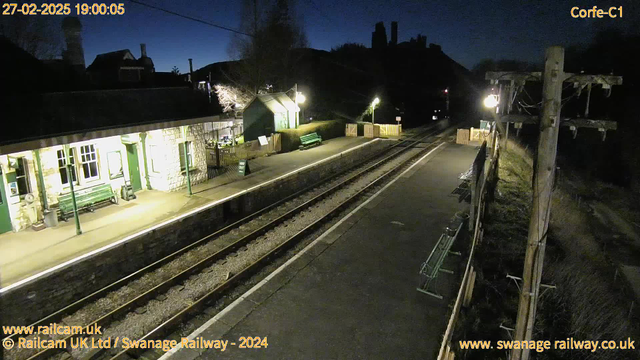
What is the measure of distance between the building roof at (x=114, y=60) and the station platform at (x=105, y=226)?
9.27m

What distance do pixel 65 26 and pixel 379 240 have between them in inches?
630

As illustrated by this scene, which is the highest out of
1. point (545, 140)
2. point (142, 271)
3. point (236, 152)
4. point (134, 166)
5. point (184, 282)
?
point (545, 140)

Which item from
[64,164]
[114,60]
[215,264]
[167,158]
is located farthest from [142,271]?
[114,60]

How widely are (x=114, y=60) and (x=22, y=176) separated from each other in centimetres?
1411

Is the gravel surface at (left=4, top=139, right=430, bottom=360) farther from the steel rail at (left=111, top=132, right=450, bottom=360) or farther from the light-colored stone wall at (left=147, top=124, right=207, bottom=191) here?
the light-colored stone wall at (left=147, top=124, right=207, bottom=191)

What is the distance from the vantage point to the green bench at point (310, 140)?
25406mm

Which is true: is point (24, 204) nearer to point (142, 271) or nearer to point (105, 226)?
point (105, 226)

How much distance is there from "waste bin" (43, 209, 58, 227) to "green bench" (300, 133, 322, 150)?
1568 centimetres

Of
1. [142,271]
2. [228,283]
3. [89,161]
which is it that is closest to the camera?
[228,283]

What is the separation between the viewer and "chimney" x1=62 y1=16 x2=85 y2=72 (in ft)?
52.3

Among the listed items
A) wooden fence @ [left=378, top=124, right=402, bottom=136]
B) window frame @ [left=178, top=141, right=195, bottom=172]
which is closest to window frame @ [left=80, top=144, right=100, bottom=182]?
window frame @ [left=178, top=141, right=195, bottom=172]

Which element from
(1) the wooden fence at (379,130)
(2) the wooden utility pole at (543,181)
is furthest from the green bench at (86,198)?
(1) the wooden fence at (379,130)

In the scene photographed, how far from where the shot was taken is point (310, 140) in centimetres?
2609

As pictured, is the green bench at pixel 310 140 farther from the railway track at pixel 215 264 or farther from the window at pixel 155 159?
the window at pixel 155 159
